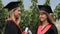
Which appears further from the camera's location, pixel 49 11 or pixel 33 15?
pixel 33 15

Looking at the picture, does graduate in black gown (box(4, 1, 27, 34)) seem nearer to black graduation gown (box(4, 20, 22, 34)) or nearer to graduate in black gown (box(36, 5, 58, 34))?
black graduation gown (box(4, 20, 22, 34))

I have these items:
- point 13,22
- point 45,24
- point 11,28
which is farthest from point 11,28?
point 45,24

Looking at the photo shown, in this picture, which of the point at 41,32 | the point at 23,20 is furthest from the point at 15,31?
the point at 23,20

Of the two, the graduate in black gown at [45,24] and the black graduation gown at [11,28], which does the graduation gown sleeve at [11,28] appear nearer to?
the black graduation gown at [11,28]

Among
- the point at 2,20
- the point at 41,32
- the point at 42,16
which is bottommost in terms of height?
the point at 2,20

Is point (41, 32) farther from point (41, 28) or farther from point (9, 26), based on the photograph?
point (9, 26)

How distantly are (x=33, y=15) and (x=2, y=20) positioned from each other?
1.33 m

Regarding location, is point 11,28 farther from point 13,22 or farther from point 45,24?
point 45,24

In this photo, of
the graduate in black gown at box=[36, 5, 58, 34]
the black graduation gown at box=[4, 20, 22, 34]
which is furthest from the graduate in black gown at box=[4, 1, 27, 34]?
the graduate in black gown at box=[36, 5, 58, 34]

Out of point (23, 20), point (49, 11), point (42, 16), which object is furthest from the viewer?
point (23, 20)

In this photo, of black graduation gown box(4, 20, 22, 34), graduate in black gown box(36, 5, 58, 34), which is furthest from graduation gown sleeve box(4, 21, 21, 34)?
graduate in black gown box(36, 5, 58, 34)

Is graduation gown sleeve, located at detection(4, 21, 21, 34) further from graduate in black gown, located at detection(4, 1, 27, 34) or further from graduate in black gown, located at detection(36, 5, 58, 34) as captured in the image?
graduate in black gown, located at detection(36, 5, 58, 34)

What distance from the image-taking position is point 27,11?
11078mm

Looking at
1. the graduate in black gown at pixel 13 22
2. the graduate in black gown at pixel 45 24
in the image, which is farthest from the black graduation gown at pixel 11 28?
the graduate in black gown at pixel 45 24
